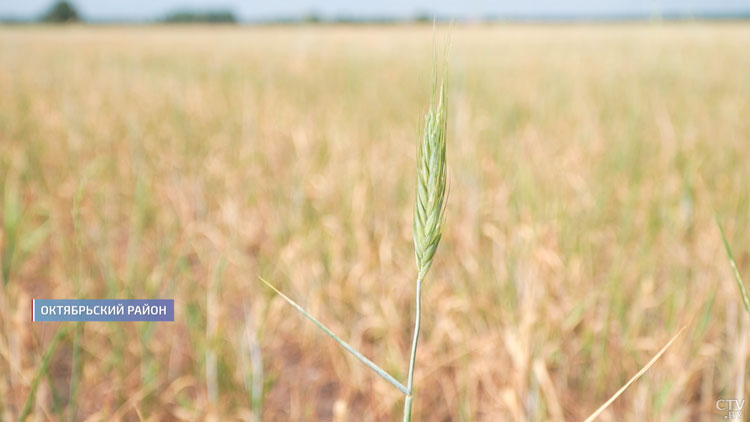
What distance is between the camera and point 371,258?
1.34 m

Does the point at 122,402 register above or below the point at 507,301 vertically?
below

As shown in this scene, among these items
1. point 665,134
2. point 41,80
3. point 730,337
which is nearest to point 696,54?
point 665,134

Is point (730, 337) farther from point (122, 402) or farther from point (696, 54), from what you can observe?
point (696, 54)

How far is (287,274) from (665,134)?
1.47 m

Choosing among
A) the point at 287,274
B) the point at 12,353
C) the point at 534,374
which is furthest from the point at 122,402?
the point at 534,374

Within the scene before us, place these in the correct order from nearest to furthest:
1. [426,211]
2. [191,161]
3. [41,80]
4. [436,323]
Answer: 1. [426,211]
2. [436,323]
3. [191,161]
4. [41,80]

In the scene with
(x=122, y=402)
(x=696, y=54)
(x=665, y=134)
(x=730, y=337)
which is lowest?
(x=122, y=402)

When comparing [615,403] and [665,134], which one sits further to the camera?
[665,134]

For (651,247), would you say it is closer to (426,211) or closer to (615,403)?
(615,403)

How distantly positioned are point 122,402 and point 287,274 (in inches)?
18.4

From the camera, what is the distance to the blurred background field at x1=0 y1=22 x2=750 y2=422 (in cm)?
94

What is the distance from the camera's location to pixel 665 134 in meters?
2.01

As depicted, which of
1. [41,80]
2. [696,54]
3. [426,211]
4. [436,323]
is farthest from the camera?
[696,54]

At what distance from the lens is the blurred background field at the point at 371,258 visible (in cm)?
94
